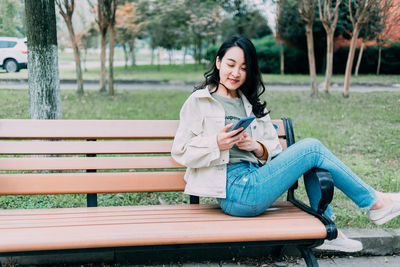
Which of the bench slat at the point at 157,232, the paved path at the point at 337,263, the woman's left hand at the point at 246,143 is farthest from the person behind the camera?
the paved path at the point at 337,263

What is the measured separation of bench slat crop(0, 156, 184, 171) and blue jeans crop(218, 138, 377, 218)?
62 cm

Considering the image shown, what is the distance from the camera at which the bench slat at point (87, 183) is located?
2705 mm

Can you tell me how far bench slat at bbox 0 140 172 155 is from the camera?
278 cm

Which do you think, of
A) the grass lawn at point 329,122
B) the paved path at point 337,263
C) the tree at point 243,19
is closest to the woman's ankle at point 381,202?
the paved path at point 337,263

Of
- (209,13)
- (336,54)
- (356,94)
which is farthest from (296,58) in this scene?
(356,94)

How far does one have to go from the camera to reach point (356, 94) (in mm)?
11680

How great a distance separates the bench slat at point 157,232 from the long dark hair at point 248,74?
2.65ft

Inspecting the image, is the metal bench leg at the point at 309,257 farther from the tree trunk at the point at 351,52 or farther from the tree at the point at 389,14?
the tree trunk at the point at 351,52

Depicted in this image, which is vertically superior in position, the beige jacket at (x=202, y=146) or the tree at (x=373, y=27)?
the tree at (x=373, y=27)

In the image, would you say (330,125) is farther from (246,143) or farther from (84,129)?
(84,129)

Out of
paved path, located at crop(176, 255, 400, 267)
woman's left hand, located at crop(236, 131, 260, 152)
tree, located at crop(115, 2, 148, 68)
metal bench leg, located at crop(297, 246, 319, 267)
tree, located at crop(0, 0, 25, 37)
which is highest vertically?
tree, located at crop(115, 2, 148, 68)

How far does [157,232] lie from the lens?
219cm

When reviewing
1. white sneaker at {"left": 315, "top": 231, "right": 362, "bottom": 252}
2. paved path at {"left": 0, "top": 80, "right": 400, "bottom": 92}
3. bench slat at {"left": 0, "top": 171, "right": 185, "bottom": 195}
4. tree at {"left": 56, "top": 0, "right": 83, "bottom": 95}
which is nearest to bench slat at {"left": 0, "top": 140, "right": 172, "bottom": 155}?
bench slat at {"left": 0, "top": 171, "right": 185, "bottom": 195}

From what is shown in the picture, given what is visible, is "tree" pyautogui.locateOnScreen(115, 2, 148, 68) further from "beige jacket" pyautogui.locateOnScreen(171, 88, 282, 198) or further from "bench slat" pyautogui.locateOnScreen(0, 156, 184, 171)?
"beige jacket" pyautogui.locateOnScreen(171, 88, 282, 198)
